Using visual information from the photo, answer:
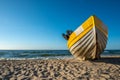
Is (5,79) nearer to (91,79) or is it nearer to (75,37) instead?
(91,79)

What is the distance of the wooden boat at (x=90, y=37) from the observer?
345 inches

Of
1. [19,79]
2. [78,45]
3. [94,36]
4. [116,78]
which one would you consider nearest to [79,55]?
[78,45]

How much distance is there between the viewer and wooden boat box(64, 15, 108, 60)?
8.77m

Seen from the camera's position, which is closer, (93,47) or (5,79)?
(5,79)

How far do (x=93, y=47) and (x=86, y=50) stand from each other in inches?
19.7

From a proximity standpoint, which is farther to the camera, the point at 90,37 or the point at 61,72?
the point at 90,37

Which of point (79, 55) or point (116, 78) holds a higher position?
point (79, 55)

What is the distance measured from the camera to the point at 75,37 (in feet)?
31.9

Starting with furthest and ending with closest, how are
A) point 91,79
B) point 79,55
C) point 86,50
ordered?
point 79,55
point 86,50
point 91,79

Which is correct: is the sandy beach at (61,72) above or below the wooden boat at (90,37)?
below

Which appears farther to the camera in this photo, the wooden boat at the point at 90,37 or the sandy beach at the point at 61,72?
the wooden boat at the point at 90,37

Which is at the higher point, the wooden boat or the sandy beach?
the wooden boat

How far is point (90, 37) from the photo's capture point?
29.2 feet

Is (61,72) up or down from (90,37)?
down
